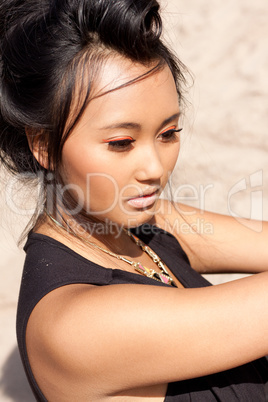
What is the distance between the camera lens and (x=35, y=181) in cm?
149

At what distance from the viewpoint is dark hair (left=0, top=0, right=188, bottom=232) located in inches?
48.1

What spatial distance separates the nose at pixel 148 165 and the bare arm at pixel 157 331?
263 millimetres

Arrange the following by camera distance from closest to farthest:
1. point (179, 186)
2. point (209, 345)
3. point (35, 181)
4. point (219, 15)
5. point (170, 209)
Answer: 1. point (209, 345)
2. point (35, 181)
3. point (170, 209)
4. point (179, 186)
5. point (219, 15)

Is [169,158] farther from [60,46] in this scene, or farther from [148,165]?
[60,46]

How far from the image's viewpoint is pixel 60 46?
123cm

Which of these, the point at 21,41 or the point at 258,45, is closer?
the point at 21,41

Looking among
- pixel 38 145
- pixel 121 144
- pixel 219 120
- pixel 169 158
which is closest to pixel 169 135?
pixel 169 158

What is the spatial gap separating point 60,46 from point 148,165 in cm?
32

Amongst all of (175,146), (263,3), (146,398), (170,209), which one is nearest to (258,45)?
(263,3)

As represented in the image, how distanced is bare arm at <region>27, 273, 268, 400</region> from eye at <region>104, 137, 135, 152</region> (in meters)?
0.30

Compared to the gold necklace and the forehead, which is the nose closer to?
the forehead

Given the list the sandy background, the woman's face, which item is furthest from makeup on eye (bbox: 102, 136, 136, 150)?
the sandy background

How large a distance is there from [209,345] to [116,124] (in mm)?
483

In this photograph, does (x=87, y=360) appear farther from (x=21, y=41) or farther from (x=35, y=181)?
(x=21, y=41)
